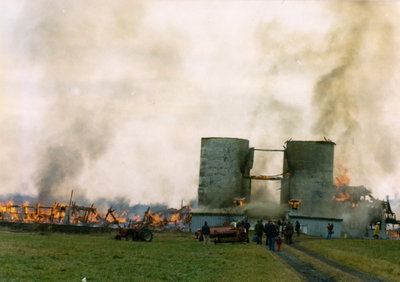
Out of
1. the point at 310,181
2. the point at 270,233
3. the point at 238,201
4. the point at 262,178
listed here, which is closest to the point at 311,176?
Result: the point at 310,181

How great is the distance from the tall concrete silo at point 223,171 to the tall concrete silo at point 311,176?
239 inches

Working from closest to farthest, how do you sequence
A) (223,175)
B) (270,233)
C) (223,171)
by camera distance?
1. (270,233)
2. (223,175)
3. (223,171)

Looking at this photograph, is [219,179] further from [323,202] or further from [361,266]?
[361,266]

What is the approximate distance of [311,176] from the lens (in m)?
81.7

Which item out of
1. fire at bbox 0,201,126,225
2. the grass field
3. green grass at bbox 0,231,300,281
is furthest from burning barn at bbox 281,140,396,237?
green grass at bbox 0,231,300,281

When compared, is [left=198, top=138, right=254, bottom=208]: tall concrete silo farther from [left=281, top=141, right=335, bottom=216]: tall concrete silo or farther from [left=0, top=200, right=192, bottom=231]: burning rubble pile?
[left=0, top=200, right=192, bottom=231]: burning rubble pile

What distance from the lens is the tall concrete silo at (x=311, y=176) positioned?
81.0m

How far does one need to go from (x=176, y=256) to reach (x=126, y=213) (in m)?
132

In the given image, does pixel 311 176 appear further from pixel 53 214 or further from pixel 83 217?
pixel 83 217

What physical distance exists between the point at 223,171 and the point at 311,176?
485 inches

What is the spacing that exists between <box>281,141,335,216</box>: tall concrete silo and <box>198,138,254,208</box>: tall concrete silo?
607 centimetres

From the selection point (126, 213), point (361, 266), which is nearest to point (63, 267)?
point (361, 266)

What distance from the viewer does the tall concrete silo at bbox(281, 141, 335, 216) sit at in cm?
8097

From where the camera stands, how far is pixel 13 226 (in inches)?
2793
